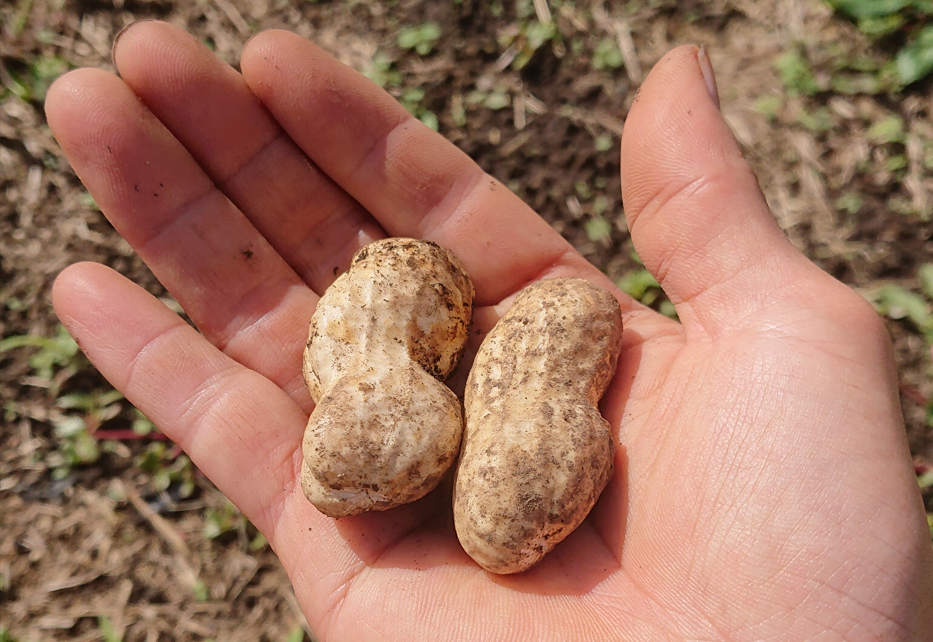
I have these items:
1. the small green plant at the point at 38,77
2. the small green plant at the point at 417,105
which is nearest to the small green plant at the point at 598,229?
the small green plant at the point at 417,105

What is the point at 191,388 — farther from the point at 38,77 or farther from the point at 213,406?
the point at 38,77

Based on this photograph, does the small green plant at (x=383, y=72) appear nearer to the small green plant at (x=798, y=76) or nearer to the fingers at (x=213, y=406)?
the fingers at (x=213, y=406)

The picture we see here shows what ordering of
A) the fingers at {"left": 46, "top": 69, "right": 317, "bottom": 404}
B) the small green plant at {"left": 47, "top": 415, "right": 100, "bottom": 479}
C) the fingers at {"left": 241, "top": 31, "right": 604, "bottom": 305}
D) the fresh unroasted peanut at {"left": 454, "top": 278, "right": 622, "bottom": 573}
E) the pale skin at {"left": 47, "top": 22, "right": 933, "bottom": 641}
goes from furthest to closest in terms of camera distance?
the small green plant at {"left": 47, "top": 415, "right": 100, "bottom": 479} → the fingers at {"left": 241, "top": 31, "right": 604, "bottom": 305} → the fingers at {"left": 46, "top": 69, "right": 317, "bottom": 404} → the fresh unroasted peanut at {"left": 454, "top": 278, "right": 622, "bottom": 573} → the pale skin at {"left": 47, "top": 22, "right": 933, "bottom": 641}

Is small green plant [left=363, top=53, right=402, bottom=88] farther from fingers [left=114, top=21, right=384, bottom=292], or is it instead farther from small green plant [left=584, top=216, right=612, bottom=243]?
small green plant [left=584, top=216, right=612, bottom=243]

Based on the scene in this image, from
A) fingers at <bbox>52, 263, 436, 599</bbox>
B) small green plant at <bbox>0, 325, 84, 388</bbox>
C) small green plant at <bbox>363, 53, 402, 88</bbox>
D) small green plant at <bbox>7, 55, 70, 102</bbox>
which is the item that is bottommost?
small green plant at <bbox>0, 325, 84, 388</bbox>

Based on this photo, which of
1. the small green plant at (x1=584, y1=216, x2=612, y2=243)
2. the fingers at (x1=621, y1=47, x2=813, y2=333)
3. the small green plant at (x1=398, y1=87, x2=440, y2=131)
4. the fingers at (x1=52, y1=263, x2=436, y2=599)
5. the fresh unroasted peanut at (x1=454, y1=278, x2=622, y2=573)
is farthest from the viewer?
the small green plant at (x1=398, y1=87, x2=440, y2=131)

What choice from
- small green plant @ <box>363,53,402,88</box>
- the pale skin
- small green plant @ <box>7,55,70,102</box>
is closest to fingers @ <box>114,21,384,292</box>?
the pale skin

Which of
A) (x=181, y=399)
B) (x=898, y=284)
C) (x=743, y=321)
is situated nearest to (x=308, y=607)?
(x=181, y=399)
